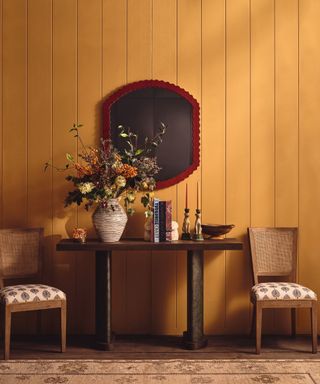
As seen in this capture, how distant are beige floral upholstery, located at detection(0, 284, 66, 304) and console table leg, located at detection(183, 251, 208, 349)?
3.07ft

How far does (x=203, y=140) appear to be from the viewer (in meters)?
4.66

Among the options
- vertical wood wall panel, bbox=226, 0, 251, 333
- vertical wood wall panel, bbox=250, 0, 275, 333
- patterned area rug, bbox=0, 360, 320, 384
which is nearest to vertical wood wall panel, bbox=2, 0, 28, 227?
patterned area rug, bbox=0, 360, 320, 384

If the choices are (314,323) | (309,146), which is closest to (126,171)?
(309,146)

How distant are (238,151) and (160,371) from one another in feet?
6.20

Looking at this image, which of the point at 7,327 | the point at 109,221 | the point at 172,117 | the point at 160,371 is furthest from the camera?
the point at 172,117

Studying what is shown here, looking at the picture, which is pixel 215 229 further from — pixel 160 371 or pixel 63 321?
pixel 63 321

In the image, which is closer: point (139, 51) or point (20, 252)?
point (20, 252)

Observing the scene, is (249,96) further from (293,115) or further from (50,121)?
(50,121)

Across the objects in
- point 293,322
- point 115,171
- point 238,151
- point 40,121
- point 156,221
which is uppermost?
point 40,121

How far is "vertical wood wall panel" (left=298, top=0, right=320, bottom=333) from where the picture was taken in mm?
4656

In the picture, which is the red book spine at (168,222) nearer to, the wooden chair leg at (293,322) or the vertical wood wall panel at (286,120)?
the vertical wood wall panel at (286,120)

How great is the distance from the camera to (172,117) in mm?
4641

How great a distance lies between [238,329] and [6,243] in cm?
198

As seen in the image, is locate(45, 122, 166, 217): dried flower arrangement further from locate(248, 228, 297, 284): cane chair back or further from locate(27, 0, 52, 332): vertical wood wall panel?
locate(248, 228, 297, 284): cane chair back
